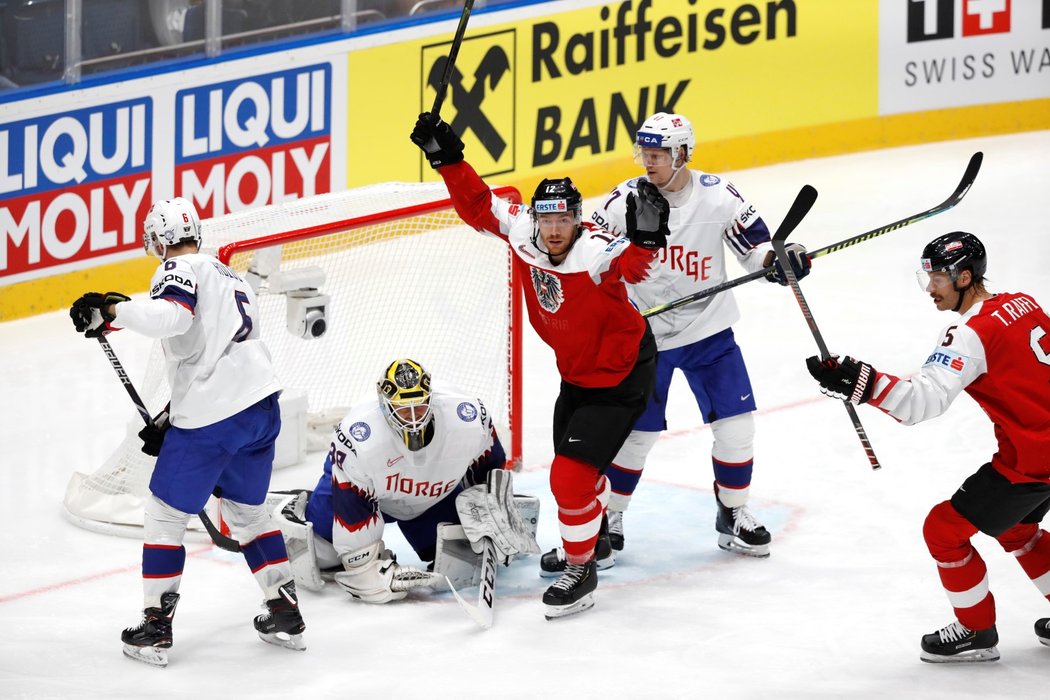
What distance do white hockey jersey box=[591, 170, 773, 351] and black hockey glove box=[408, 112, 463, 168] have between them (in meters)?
0.50

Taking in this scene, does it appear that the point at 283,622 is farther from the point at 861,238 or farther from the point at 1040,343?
the point at 1040,343

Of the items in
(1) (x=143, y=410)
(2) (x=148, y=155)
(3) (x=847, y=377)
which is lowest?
(1) (x=143, y=410)

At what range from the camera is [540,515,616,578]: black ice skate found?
5145 mm

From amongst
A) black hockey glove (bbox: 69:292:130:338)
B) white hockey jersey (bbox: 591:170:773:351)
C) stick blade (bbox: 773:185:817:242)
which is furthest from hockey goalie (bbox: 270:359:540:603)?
stick blade (bbox: 773:185:817:242)

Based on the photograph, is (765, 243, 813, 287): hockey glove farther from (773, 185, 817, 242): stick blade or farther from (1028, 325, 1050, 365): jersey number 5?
(1028, 325, 1050, 365): jersey number 5

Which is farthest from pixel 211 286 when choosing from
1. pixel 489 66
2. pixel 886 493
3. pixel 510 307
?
pixel 489 66

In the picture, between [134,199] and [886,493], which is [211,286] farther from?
[134,199]

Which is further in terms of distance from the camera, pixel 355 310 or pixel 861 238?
pixel 355 310

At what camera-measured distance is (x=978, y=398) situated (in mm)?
4215

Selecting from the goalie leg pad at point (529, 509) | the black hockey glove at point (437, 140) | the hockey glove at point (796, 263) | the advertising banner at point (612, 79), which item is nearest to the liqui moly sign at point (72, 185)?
the advertising banner at point (612, 79)

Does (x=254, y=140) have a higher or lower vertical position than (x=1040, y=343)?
higher

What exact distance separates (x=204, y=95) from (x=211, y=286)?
13.5 ft

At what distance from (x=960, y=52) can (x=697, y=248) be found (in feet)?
18.7

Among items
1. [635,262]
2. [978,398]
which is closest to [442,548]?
[635,262]
